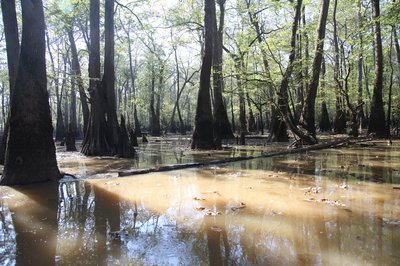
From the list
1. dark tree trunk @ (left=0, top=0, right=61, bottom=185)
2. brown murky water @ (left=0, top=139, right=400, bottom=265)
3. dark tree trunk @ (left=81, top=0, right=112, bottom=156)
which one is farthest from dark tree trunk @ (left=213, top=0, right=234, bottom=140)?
brown murky water @ (left=0, top=139, right=400, bottom=265)

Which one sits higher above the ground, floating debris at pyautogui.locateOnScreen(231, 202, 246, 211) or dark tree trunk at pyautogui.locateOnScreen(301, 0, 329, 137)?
dark tree trunk at pyautogui.locateOnScreen(301, 0, 329, 137)

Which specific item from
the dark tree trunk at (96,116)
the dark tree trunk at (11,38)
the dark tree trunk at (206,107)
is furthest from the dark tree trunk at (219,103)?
the dark tree trunk at (11,38)

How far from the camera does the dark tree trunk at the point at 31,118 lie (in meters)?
6.19

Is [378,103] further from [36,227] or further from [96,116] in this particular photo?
[36,227]

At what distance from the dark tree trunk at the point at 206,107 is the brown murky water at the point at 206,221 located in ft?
21.4

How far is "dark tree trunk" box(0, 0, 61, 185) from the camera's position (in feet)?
20.3

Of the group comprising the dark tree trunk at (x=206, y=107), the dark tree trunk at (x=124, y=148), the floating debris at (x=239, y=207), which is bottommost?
the floating debris at (x=239, y=207)

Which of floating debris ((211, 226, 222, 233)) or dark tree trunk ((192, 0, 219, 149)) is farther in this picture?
dark tree trunk ((192, 0, 219, 149))

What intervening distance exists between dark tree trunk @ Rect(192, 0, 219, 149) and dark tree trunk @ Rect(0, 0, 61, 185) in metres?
6.80

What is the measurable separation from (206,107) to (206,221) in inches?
366

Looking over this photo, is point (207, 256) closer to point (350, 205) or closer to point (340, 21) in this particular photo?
point (350, 205)

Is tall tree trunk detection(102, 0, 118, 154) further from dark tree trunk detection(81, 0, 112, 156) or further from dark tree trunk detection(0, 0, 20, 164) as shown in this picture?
dark tree trunk detection(0, 0, 20, 164)

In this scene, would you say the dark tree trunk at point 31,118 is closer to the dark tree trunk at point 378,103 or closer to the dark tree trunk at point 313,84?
the dark tree trunk at point 313,84

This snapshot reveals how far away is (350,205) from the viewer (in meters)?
4.22
